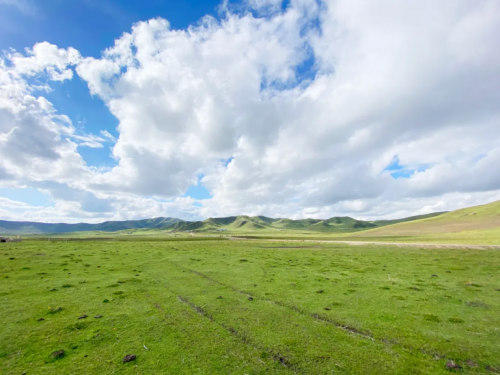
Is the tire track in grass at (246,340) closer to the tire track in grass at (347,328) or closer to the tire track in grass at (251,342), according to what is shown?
the tire track in grass at (251,342)

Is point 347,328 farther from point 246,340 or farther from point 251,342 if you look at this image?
point 246,340

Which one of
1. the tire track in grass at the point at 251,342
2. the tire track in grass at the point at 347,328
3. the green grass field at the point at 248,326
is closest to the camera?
the tire track in grass at the point at 251,342

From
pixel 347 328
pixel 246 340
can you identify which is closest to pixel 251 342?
pixel 246 340

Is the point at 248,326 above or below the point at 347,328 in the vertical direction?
above

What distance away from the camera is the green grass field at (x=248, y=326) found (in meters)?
8.55

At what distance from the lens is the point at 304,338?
10344mm

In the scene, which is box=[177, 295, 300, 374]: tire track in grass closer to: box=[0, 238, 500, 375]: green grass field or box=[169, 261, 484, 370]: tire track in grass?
box=[0, 238, 500, 375]: green grass field

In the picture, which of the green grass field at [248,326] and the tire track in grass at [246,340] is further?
the green grass field at [248,326]

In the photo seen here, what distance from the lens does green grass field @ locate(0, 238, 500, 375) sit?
855 cm

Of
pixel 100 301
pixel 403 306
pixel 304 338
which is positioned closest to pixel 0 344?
pixel 100 301

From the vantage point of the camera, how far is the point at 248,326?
37.8ft

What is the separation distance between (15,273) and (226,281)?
20.9 meters

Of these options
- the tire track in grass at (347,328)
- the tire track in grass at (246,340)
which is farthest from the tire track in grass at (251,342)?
the tire track in grass at (347,328)

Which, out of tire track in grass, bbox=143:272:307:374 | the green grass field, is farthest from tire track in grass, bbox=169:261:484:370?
tire track in grass, bbox=143:272:307:374
